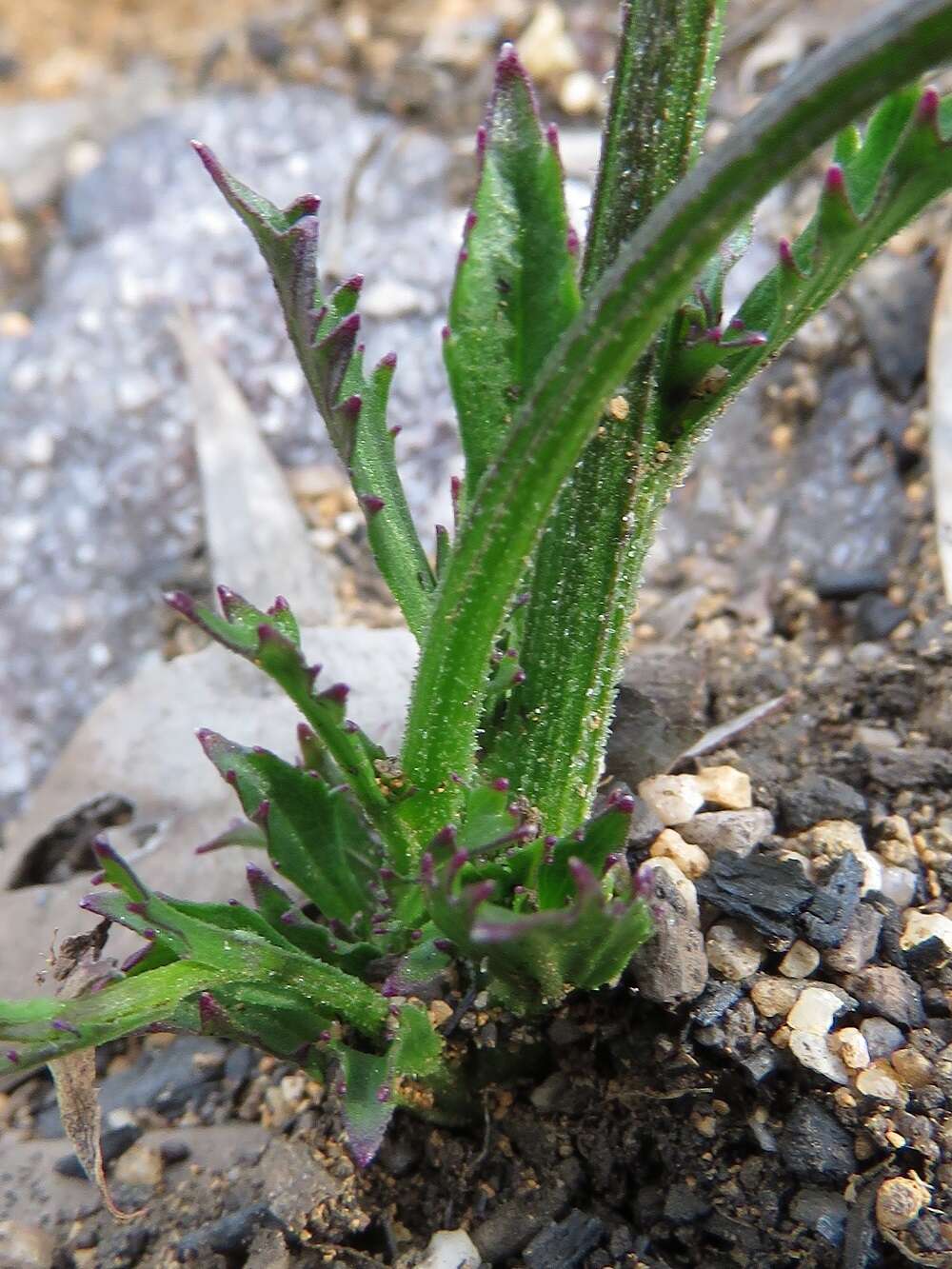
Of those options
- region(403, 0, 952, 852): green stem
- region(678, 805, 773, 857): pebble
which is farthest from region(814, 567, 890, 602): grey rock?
region(403, 0, 952, 852): green stem

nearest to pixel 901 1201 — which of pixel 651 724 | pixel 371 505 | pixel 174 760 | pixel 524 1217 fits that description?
pixel 524 1217

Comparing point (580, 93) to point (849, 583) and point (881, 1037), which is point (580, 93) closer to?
point (849, 583)

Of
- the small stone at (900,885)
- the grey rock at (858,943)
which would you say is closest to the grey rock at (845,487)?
the small stone at (900,885)

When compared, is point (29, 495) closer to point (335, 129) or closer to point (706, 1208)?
point (335, 129)

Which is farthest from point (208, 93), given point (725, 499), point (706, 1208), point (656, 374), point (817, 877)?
point (706, 1208)

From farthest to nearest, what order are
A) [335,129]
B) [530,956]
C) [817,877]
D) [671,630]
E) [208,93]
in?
[208,93], [335,129], [671,630], [817,877], [530,956]

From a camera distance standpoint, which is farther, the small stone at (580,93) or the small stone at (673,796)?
the small stone at (580,93)

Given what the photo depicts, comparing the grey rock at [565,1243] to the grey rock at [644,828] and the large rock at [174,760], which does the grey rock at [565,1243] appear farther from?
the large rock at [174,760]
